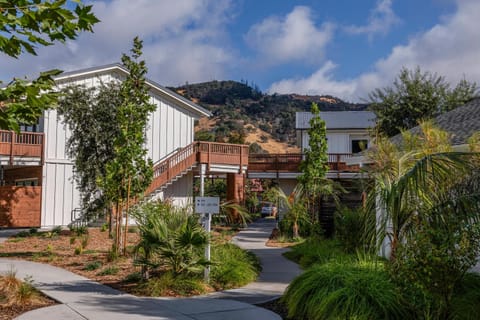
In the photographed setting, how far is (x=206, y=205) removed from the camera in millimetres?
10117

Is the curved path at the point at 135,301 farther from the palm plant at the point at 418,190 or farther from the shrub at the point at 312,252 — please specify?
the palm plant at the point at 418,190

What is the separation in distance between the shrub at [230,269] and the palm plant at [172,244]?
53cm

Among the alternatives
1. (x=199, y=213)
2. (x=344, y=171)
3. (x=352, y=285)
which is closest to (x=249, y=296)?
(x=199, y=213)

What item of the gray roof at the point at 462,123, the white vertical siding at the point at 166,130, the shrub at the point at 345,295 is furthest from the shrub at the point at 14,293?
the white vertical siding at the point at 166,130

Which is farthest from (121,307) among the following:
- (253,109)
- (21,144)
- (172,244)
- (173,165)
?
(253,109)

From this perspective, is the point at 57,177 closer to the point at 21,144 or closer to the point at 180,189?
the point at 21,144

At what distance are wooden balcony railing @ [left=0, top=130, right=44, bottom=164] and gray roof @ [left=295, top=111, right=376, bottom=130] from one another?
58.5 ft

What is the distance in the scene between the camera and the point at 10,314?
765 cm

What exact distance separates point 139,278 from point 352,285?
508 centimetres

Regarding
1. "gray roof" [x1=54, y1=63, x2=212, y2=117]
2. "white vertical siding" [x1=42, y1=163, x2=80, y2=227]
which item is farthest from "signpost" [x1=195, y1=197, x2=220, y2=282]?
"white vertical siding" [x1=42, y1=163, x2=80, y2=227]

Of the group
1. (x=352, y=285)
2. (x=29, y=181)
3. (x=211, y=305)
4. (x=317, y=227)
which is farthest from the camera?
(x=29, y=181)

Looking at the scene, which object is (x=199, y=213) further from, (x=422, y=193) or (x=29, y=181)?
(x=29, y=181)

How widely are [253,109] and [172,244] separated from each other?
75.0 metres

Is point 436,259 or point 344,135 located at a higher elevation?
point 344,135
